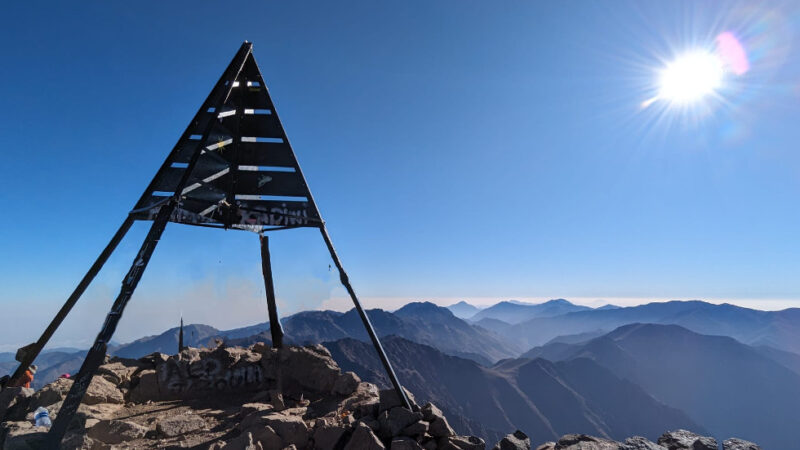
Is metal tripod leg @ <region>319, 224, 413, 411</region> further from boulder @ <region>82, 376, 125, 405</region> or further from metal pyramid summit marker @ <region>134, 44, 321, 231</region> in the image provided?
boulder @ <region>82, 376, 125, 405</region>

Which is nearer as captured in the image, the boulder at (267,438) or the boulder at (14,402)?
the boulder at (267,438)

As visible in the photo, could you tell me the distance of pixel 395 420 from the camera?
25.0ft

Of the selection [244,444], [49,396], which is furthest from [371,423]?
[49,396]

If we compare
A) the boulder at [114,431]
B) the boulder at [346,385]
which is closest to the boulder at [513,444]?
the boulder at [346,385]

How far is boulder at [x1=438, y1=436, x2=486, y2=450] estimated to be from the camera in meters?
7.34

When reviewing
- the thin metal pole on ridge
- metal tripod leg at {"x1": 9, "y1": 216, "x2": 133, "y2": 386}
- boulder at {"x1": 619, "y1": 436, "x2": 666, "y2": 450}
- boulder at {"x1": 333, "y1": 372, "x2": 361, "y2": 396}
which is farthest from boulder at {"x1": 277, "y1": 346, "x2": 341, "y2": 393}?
boulder at {"x1": 619, "y1": 436, "x2": 666, "y2": 450}

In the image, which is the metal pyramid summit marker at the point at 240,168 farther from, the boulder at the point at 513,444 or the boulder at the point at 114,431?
the boulder at the point at 513,444

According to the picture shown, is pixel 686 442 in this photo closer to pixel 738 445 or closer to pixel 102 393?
pixel 738 445

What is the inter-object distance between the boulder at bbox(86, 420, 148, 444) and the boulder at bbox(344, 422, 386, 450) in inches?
185

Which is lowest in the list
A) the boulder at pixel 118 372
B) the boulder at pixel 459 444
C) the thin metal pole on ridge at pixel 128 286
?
the boulder at pixel 459 444

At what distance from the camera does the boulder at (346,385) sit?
10.8 metres

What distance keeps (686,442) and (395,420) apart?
5.71m

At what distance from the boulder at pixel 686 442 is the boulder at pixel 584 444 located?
1.09 meters

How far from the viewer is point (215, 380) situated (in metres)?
11.6
